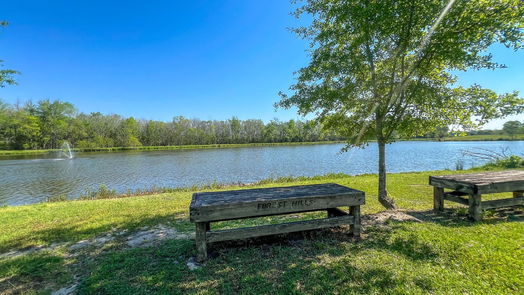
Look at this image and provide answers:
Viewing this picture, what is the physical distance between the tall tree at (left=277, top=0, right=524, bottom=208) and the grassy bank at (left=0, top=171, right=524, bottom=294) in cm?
210

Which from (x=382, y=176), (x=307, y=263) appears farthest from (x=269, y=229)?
(x=382, y=176)

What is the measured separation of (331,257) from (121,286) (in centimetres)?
259

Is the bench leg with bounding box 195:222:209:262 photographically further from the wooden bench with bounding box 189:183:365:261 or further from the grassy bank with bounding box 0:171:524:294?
the grassy bank with bounding box 0:171:524:294

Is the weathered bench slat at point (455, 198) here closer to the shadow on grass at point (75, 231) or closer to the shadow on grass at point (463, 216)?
the shadow on grass at point (463, 216)

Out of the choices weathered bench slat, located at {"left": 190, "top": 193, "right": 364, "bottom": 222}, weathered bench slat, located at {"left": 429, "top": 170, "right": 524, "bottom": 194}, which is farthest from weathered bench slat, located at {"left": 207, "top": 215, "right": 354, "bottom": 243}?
weathered bench slat, located at {"left": 429, "top": 170, "right": 524, "bottom": 194}

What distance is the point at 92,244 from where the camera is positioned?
404 centimetres

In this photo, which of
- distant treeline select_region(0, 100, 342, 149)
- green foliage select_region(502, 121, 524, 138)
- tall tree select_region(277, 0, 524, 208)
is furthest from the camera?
distant treeline select_region(0, 100, 342, 149)

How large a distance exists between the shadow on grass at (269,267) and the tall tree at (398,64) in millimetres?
2550

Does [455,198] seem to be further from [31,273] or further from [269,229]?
[31,273]

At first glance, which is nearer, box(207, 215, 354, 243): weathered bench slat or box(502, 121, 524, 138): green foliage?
box(207, 215, 354, 243): weathered bench slat

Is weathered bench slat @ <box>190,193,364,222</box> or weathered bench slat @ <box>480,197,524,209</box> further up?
weathered bench slat @ <box>190,193,364,222</box>

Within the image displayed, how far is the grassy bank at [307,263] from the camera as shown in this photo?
249 cm

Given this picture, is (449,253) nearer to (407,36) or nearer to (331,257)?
(331,257)

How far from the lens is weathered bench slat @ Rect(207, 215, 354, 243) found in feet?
10.3
